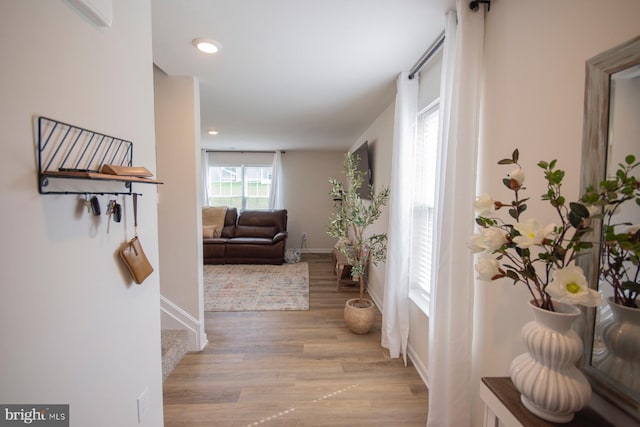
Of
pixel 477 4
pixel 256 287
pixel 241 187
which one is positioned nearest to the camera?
pixel 477 4

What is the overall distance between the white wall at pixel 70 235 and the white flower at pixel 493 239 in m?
1.32

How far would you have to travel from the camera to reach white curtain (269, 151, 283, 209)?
633 cm

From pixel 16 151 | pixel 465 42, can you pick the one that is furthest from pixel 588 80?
pixel 16 151

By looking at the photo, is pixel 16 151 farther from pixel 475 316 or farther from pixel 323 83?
pixel 323 83

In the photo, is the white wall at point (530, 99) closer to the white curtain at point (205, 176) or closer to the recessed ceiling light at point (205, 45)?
the recessed ceiling light at point (205, 45)

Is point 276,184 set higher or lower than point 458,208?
higher

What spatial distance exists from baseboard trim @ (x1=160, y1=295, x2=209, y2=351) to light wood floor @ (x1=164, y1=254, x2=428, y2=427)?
10 centimetres

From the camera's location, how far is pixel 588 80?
31.6 inches

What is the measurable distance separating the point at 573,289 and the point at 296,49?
6.25 feet

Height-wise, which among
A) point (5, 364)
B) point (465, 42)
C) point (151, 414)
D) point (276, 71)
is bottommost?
point (151, 414)

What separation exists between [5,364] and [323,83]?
2428 mm

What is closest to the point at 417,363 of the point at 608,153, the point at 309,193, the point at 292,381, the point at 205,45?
the point at 292,381

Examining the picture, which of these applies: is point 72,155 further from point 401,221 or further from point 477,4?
point 401,221

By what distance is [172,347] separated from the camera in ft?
7.20
